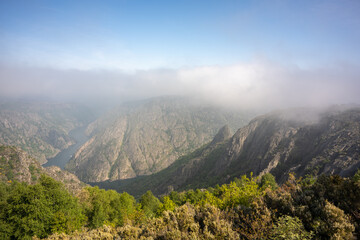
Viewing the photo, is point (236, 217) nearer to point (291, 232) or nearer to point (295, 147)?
point (291, 232)

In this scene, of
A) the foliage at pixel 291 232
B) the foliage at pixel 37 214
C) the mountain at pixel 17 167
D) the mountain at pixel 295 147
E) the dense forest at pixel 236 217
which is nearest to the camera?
the foliage at pixel 291 232

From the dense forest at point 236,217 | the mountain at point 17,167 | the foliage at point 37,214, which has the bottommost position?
the mountain at point 17,167

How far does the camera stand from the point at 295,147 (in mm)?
115750

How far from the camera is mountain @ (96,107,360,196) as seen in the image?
85.1 metres

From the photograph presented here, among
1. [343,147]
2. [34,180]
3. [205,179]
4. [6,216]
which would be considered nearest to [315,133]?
[343,147]

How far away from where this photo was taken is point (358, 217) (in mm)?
15234

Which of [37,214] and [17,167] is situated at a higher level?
[37,214]

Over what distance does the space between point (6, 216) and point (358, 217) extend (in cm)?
5329

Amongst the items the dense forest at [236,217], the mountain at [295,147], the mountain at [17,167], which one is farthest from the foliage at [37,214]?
the mountain at [295,147]

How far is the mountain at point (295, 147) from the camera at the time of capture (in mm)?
85075

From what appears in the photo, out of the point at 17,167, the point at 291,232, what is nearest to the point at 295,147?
the point at 291,232

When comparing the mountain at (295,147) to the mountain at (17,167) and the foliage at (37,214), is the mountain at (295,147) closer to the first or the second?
the foliage at (37,214)

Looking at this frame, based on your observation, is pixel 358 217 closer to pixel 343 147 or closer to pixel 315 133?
pixel 343 147

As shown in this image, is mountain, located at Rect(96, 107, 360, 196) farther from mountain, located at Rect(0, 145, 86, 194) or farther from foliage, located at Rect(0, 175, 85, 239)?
mountain, located at Rect(0, 145, 86, 194)
